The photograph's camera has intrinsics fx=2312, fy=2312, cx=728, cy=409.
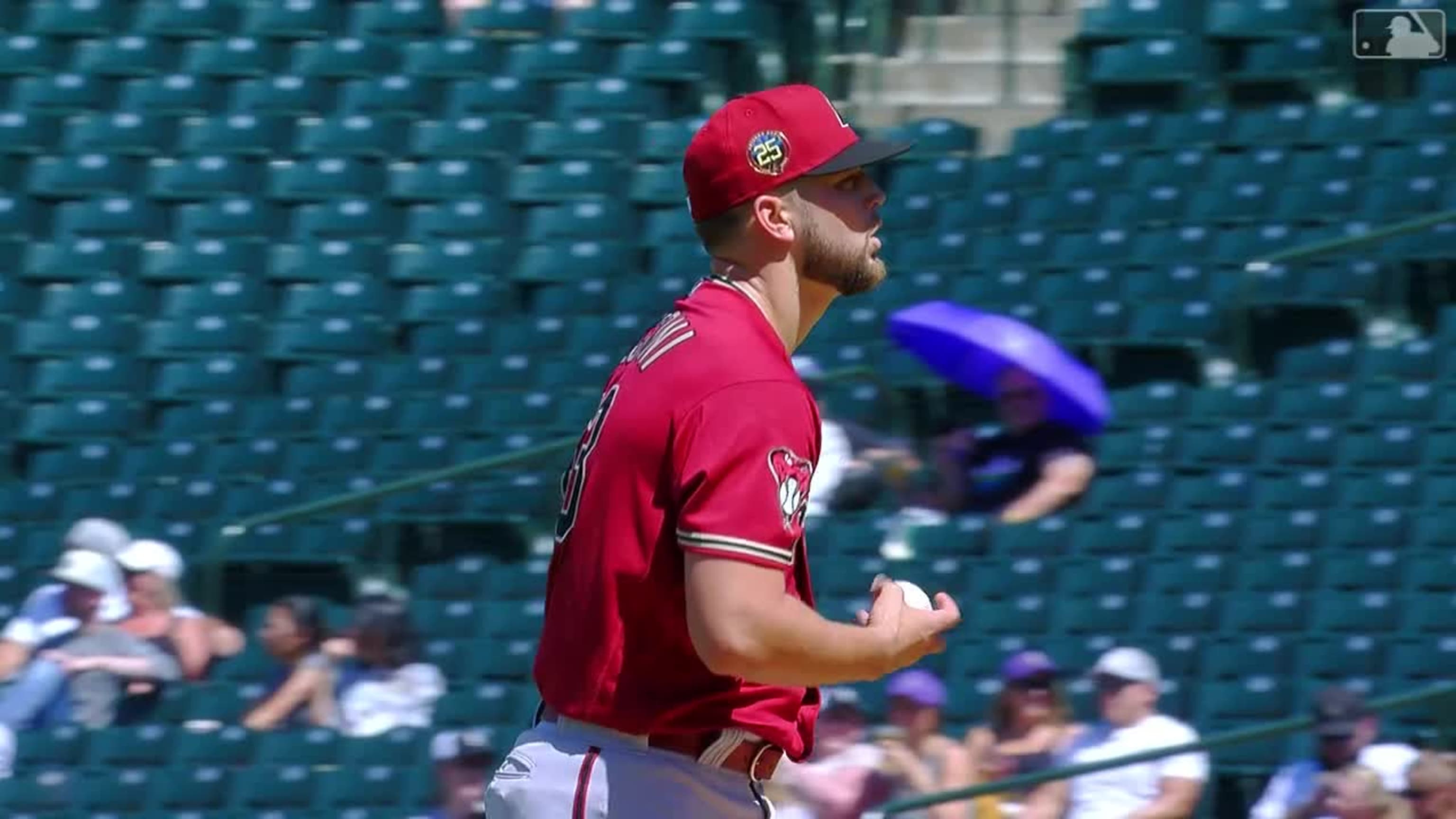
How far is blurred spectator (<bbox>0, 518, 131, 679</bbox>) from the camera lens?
7629 millimetres

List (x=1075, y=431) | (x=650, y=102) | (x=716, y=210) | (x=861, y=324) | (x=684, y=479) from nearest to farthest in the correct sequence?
(x=684, y=479) < (x=716, y=210) < (x=1075, y=431) < (x=861, y=324) < (x=650, y=102)

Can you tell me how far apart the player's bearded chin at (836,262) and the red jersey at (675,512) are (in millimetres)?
98

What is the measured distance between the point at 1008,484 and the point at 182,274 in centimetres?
386

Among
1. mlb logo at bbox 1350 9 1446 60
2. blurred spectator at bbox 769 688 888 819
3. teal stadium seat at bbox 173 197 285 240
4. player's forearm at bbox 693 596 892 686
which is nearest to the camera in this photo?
player's forearm at bbox 693 596 892 686

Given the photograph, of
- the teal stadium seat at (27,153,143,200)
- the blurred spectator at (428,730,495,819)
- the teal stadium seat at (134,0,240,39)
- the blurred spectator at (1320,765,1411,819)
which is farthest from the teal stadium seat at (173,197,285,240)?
the blurred spectator at (1320,765,1411,819)

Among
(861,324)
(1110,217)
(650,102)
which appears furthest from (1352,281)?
(650,102)

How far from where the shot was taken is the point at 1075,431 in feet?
25.2

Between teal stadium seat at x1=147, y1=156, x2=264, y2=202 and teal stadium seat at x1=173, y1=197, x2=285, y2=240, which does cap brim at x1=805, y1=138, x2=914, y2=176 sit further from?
teal stadium seat at x1=147, y1=156, x2=264, y2=202

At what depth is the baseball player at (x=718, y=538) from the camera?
2602mm

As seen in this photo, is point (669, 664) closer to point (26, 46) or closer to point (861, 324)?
point (861, 324)

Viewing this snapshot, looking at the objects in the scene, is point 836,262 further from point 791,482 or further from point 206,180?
point 206,180

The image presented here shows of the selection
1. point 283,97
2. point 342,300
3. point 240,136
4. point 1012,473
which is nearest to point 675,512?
point 1012,473

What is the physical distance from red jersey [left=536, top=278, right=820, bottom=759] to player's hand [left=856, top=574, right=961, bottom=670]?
114 millimetres

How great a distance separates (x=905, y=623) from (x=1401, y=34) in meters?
6.88
